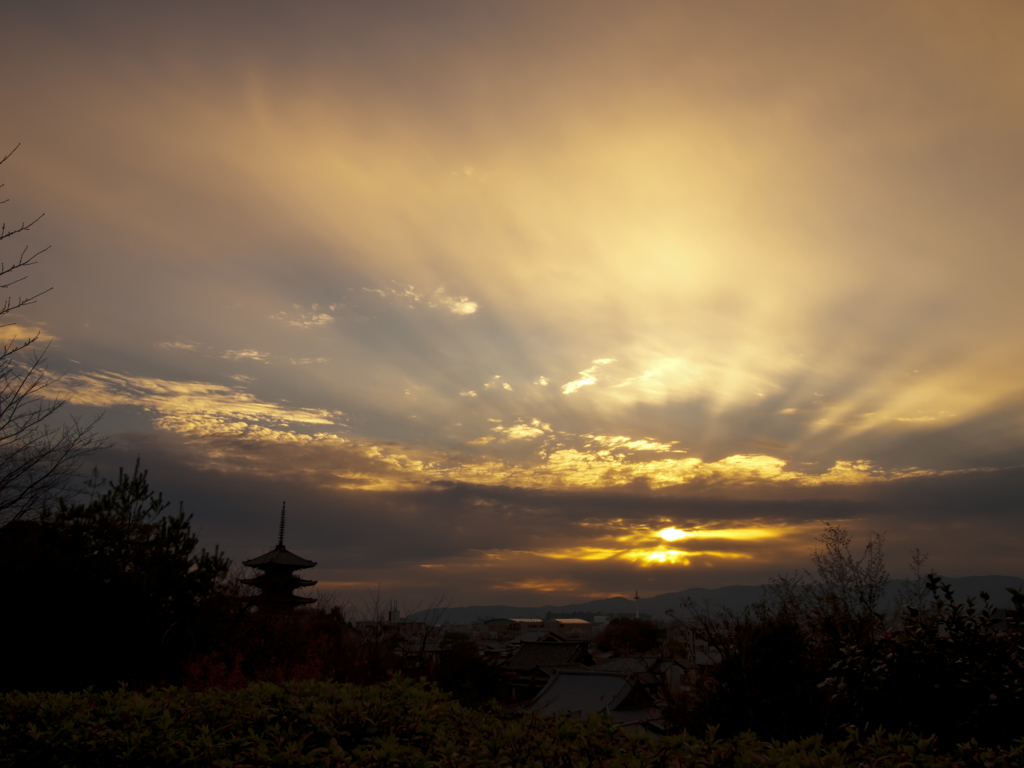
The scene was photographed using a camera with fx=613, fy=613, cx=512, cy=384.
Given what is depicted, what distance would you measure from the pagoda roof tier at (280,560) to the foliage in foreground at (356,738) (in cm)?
3528

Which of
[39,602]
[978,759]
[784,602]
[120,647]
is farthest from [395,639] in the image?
[978,759]

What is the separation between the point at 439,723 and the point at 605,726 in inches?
57.4

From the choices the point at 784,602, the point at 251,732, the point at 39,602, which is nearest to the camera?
the point at 251,732

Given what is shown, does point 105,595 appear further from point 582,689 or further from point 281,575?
point 582,689

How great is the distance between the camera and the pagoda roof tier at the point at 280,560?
39.7m

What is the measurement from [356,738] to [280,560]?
38757mm

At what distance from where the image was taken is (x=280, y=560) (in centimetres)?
4025

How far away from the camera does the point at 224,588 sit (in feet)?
77.8

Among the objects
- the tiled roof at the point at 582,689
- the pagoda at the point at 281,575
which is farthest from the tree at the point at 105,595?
the tiled roof at the point at 582,689

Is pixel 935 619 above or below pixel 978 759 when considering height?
above

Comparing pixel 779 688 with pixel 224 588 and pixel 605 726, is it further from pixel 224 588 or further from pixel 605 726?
pixel 224 588

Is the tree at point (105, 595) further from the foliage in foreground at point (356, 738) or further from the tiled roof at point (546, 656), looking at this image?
the tiled roof at point (546, 656)

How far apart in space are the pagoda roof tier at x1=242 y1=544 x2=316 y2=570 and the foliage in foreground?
116 ft

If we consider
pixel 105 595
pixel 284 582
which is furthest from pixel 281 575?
pixel 105 595
